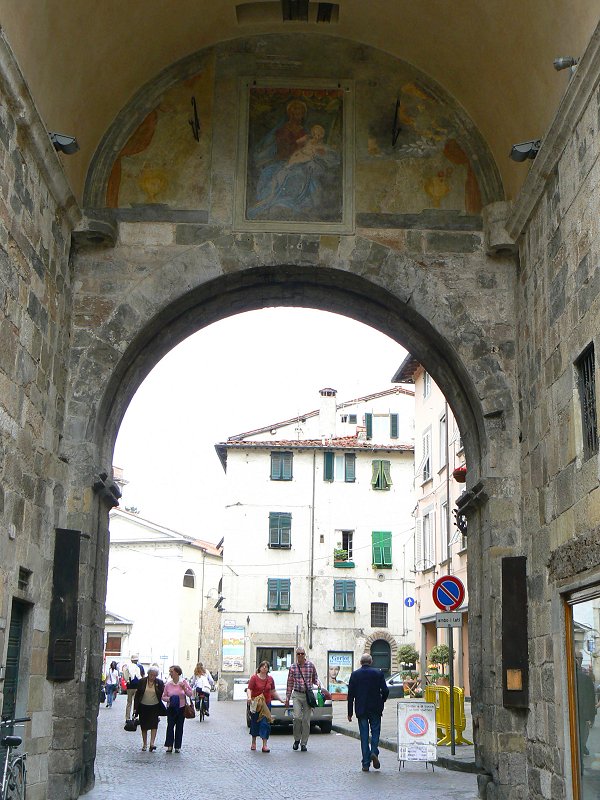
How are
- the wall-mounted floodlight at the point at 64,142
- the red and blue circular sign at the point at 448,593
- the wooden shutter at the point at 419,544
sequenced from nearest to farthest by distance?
1. the wall-mounted floodlight at the point at 64,142
2. the red and blue circular sign at the point at 448,593
3. the wooden shutter at the point at 419,544

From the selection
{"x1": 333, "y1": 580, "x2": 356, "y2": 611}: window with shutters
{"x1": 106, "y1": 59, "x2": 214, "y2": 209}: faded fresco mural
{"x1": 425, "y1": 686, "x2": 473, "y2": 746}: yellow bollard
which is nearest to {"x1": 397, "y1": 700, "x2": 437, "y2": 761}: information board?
{"x1": 425, "y1": 686, "x2": 473, "y2": 746}: yellow bollard

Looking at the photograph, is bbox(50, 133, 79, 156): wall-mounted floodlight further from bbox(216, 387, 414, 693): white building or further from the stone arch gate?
bbox(216, 387, 414, 693): white building

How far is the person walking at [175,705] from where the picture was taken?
14281mm

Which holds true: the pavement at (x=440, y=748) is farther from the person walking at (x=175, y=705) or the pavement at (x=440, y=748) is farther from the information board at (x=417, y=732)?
the person walking at (x=175, y=705)

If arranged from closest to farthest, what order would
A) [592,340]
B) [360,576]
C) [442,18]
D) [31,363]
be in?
[592,340]
[31,363]
[442,18]
[360,576]

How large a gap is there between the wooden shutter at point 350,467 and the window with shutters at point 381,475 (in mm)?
708

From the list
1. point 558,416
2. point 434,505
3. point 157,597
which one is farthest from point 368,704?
point 157,597

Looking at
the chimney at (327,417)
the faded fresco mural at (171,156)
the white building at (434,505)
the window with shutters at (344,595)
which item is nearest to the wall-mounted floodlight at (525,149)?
the faded fresco mural at (171,156)

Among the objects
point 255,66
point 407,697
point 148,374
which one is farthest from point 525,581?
point 407,697

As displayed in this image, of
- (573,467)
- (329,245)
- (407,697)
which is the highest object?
(329,245)

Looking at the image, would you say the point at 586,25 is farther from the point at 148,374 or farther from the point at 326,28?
the point at 148,374

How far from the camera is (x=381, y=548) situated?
3850cm

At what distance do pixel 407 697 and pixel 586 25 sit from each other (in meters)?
23.6

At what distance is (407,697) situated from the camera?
28.8 metres
